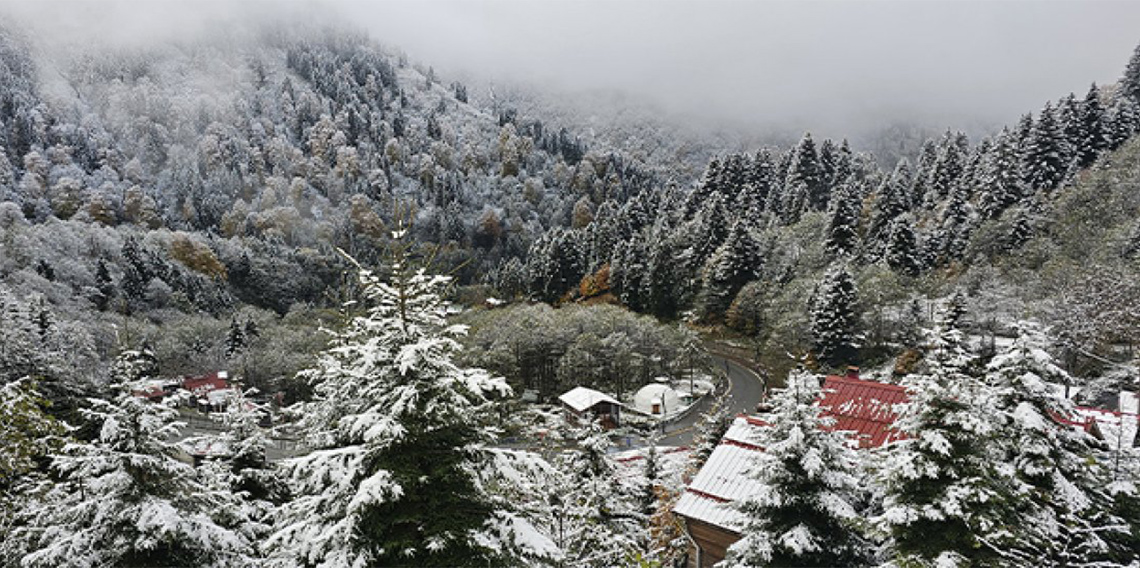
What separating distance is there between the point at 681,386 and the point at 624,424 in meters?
6.98

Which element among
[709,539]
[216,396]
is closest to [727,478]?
[709,539]

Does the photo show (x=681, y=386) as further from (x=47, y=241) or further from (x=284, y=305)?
(x=47, y=241)

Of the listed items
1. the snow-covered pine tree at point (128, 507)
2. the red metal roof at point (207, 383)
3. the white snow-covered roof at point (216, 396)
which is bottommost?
the red metal roof at point (207, 383)

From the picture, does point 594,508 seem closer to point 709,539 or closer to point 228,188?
point 709,539

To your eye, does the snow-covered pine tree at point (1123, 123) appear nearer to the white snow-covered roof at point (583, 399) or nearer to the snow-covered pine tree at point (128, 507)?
the white snow-covered roof at point (583, 399)

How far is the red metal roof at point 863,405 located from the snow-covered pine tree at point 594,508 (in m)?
7.67

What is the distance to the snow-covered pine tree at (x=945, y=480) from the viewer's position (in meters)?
8.93

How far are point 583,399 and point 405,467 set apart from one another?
126 ft

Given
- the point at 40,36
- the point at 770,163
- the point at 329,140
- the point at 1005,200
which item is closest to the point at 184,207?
the point at 329,140

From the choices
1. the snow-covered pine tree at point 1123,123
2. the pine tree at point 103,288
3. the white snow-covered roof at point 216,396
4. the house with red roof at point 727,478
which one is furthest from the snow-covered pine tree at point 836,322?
the pine tree at point 103,288

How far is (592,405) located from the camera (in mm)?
42250

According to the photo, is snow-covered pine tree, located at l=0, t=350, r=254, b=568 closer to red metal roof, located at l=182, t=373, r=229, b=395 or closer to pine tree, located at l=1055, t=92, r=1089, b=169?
red metal roof, located at l=182, t=373, r=229, b=395

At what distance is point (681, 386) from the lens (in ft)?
158

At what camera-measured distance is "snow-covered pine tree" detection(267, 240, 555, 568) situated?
5.77 metres
